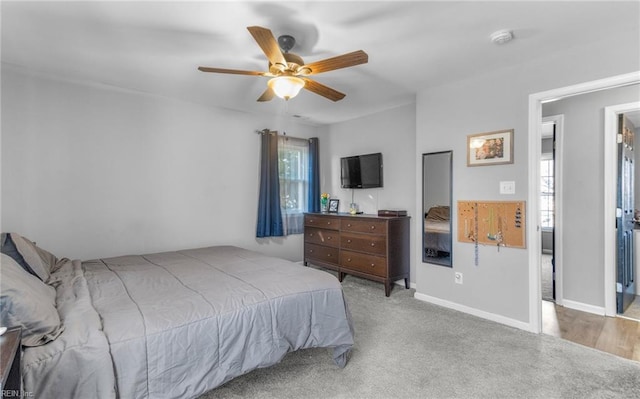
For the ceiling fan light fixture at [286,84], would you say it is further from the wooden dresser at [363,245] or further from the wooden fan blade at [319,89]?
the wooden dresser at [363,245]

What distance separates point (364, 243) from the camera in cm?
400

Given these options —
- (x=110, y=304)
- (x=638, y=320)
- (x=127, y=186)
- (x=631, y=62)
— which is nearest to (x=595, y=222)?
(x=638, y=320)

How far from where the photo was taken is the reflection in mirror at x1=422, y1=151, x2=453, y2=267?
135 inches

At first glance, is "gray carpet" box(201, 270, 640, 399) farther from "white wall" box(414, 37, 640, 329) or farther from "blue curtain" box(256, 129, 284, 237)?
"blue curtain" box(256, 129, 284, 237)

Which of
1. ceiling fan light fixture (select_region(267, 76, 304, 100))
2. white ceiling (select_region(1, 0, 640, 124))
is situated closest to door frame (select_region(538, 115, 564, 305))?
white ceiling (select_region(1, 0, 640, 124))

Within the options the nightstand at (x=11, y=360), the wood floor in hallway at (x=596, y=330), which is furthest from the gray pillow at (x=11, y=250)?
the wood floor in hallway at (x=596, y=330)

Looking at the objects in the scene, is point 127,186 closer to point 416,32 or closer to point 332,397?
point 332,397

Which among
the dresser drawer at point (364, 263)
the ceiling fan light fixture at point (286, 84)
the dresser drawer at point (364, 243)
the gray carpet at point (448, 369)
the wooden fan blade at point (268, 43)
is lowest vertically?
the gray carpet at point (448, 369)

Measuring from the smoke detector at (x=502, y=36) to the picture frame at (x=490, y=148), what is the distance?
87cm

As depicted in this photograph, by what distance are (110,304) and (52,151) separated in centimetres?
228

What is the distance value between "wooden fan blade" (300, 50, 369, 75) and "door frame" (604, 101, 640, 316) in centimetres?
279

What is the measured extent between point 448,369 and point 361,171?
119 inches

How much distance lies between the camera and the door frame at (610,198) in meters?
3.12

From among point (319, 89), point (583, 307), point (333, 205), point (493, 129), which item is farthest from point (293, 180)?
point (583, 307)
